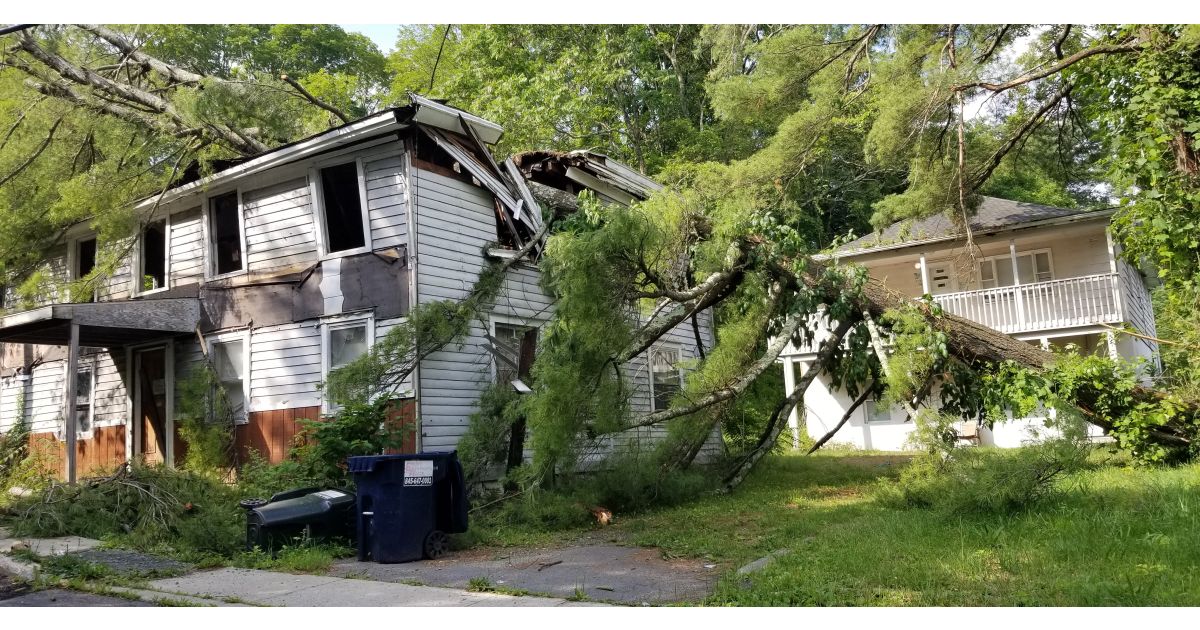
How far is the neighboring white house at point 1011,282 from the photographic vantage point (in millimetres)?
20234

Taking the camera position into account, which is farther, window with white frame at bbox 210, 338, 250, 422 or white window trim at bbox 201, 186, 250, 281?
white window trim at bbox 201, 186, 250, 281

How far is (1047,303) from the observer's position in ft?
67.7

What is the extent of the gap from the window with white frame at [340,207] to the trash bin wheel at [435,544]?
5441 millimetres

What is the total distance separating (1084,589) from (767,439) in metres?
7.44

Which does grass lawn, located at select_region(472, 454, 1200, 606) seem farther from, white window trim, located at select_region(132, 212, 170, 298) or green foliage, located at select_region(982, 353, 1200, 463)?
white window trim, located at select_region(132, 212, 170, 298)

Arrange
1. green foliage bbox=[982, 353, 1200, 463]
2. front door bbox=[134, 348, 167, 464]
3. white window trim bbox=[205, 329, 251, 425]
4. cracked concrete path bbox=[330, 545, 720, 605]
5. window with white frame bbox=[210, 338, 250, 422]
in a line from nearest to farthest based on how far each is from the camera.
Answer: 1. cracked concrete path bbox=[330, 545, 720, 605]
2. green foliage bbox=[982, 353, 1200, 463]
3. white window trim bbox=[205, 329, 251, 425]
4. window with white frame bbox=[210, 338, 250, 422]
5. front door bbox=[134, 348, 167, 464]

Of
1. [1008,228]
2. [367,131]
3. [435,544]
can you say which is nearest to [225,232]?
[367,131]

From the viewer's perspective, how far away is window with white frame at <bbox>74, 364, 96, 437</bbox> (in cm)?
1448

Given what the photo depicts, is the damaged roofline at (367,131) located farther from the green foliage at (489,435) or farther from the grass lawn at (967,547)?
the grass lawn at (967,547)

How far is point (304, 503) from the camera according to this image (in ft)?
26.7

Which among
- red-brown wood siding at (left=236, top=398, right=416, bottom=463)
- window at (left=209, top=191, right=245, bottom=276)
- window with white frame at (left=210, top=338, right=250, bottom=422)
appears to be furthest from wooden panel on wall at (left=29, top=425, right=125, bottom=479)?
window at (left=209, top=191, right=245, bottom=276)

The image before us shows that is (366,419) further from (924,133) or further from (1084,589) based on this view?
(924,133)

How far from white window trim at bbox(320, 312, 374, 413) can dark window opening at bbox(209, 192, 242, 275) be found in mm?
2540

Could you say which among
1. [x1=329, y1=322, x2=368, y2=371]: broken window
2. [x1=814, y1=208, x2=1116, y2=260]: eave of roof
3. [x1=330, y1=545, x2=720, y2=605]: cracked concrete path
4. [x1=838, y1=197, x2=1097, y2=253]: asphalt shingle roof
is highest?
[x1=838, y1=197, x2=1097, y2=253]: asphalt shingle roof
